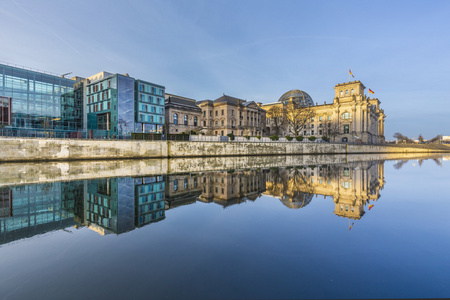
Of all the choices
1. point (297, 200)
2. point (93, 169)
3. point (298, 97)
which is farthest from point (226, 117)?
point (297, 200)

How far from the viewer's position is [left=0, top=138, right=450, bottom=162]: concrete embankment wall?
94.5ft

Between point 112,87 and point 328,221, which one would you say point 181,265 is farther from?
point 112,87

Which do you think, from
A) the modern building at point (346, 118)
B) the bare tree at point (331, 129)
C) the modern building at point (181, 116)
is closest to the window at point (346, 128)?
the modern building at point (346, 118)

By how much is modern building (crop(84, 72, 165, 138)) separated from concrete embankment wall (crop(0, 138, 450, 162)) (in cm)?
1134

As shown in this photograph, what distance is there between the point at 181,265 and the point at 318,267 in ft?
8.75

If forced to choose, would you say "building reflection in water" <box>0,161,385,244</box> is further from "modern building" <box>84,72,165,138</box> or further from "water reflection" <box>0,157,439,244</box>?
"modern building" <box>84,72,165,138</box>

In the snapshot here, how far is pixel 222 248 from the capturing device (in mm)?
5133

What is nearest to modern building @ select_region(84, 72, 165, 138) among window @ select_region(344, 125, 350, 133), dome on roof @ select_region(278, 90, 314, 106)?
dome on roof @ select_region(278, 90, 314, 106)

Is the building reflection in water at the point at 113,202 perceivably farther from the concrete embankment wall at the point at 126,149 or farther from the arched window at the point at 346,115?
the arched window at the point at 346,115

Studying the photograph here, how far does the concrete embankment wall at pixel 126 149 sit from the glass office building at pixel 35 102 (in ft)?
39.3

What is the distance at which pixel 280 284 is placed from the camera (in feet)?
11.8

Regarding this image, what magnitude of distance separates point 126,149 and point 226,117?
4394 cm

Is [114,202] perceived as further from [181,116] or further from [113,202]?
[181,116]

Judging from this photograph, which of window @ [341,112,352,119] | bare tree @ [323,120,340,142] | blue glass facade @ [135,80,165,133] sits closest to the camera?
blue glass facade @ [135,80,165,133]
